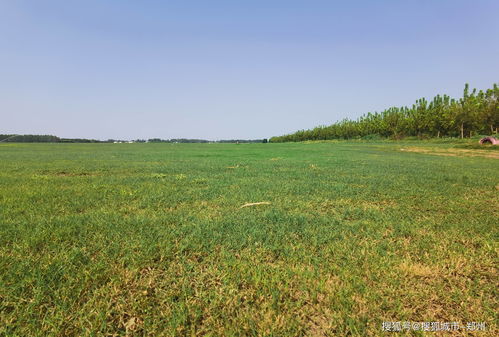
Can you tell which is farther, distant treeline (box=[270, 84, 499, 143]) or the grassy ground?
distant treeline (box=[270, 84, 499, 143])

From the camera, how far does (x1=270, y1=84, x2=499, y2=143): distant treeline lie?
40.5 m

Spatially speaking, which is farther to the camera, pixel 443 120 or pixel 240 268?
pixel 443 120

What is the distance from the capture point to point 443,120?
1817 inches

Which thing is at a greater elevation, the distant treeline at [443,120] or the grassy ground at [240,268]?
the distant treeline at [443,120]

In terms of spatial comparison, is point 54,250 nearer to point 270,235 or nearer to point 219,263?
point 219,263

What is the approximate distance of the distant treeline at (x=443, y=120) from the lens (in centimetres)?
4047

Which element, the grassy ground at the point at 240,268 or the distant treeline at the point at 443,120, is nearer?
the grassy ground at the point at 240,268

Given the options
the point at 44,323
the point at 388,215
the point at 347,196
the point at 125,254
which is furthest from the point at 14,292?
the point at 347,196

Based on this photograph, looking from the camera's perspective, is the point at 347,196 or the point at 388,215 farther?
the point at 347,196

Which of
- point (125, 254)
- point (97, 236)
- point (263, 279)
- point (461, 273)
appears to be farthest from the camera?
point (97, 236)

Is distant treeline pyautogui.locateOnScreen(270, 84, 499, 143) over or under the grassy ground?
over

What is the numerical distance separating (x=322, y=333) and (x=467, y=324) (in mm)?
1021

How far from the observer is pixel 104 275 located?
200 cm

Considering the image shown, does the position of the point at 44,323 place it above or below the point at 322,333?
above
